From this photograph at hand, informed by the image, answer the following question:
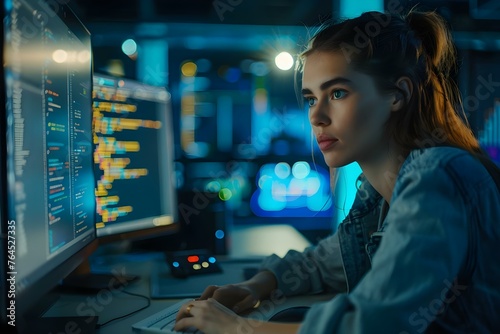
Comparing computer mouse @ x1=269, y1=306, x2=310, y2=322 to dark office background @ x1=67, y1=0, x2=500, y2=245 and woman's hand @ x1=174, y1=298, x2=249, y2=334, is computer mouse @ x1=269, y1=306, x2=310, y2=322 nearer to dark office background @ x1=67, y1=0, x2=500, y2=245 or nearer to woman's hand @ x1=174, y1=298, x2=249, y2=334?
woman's hand @ x1=174, y1=298, x2=249, y2=334

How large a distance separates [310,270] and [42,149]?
2.23 ft

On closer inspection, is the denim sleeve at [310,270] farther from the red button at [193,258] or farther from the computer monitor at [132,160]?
the computer monitor at [132,160]

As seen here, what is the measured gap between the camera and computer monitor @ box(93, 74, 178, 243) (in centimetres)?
120

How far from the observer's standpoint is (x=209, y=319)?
75 centimetres

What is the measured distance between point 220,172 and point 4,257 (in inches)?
153

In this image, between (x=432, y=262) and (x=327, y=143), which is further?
(x=327, y=143)

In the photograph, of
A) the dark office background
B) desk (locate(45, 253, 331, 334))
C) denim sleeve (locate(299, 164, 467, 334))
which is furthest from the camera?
the dark office background

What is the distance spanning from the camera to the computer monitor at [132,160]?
1.20 meters

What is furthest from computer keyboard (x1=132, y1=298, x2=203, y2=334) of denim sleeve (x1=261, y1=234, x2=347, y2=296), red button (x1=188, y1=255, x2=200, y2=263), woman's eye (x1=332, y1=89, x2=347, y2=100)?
woman's eye (x1=332, y1=89, x2=347, y2=100)

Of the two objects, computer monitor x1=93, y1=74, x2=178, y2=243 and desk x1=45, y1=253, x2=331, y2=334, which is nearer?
desk x1=45, y1=253, x2=331, y2=334

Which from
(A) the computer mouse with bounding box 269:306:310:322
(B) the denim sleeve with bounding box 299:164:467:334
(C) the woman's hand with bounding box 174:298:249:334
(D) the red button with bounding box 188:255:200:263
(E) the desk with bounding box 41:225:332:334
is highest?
(B) the denim sleeve with bounding box 299:164:467:334

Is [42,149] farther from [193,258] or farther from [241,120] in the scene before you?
[241,120]

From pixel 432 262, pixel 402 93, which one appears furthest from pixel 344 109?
pixel 432 262

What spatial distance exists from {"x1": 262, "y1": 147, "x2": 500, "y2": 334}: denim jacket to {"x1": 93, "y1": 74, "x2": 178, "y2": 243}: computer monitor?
0.73 meters
